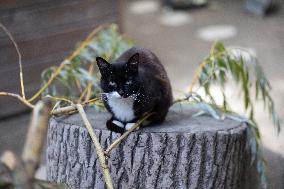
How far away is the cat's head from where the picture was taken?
206cm

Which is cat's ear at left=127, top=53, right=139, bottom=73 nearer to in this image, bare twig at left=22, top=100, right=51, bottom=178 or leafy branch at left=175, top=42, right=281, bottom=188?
leafy branch at left=175, top=42, right=281, bottom=188

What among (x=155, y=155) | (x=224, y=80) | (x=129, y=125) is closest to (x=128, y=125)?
(x=129, y=125)

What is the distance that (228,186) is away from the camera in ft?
7.62

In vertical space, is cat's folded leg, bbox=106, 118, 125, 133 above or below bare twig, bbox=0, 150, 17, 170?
below

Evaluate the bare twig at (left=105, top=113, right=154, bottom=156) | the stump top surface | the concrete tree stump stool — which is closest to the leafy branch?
the stump top surface

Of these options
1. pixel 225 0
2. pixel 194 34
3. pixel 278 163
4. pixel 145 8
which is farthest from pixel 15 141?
pixel 225 0

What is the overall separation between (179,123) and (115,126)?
0.99ft

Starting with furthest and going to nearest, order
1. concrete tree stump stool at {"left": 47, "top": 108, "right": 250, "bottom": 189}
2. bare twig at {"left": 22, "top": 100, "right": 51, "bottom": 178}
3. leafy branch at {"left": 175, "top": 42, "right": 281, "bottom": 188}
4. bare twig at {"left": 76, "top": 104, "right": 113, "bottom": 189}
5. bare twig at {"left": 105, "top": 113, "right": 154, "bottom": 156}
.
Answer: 1. leafy branch at {"left": 175, "top": 42, "right": 281, "bottom": 188}
2. concrete tree stump stool at {"left": 47, "top": 108, "right": 250, "bottom": 189}
3. bare twig at {"left": 105, "top": 113, "right": 154, "bottom": 156}
4. bare twig at {"left": 76, "top": 104, "right": 113, "bottom": 189}
5. bare twig at {"left": 22, "top": 100, "right": 51, "bottom": 178}

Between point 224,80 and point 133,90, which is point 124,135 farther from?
point 224,80

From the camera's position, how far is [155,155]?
213 cm

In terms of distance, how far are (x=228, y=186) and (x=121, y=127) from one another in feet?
1.77

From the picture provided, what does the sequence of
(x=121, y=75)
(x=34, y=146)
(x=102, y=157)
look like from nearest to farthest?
1. (x=34, y=146)
2. (x=102, y=157)
3. (x=121, y=75)

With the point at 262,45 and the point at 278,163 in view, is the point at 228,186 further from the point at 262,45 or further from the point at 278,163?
the point at 262,45

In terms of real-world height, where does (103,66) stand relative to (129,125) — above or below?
above
